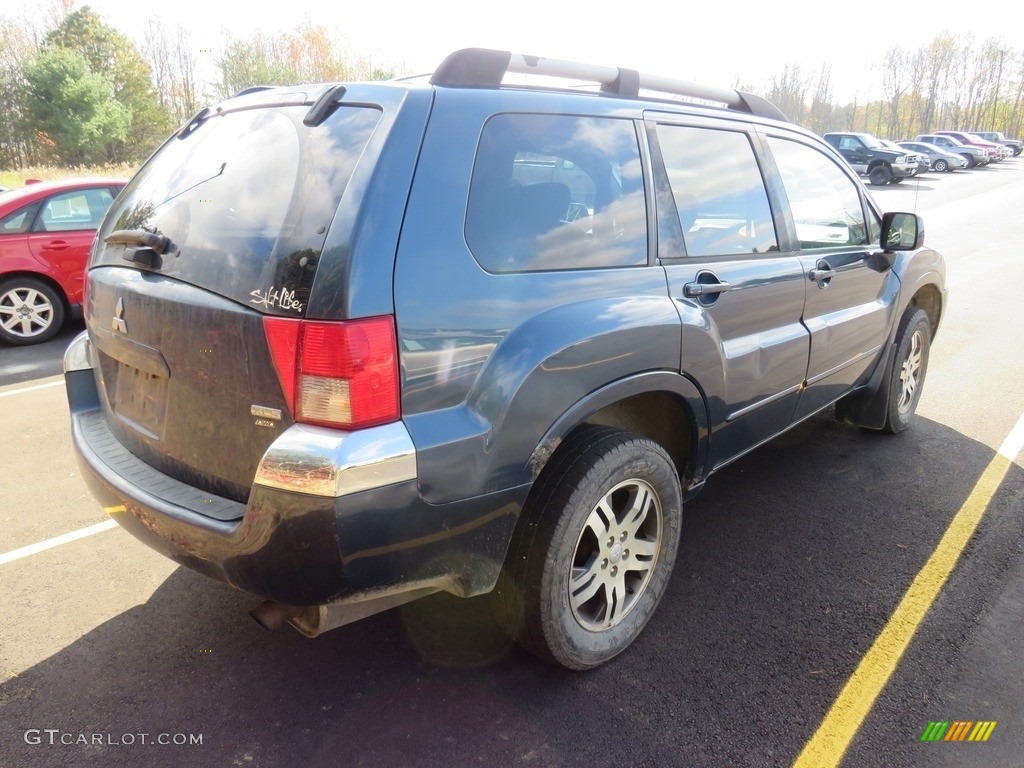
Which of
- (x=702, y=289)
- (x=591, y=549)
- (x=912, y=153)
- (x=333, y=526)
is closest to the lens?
(x=333, y=526)

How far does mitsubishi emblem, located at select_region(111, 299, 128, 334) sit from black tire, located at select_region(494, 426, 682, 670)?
1.43 meters

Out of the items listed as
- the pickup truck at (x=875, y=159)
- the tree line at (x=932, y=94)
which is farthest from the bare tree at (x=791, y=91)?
the pickup truck at (x=875, y=159)

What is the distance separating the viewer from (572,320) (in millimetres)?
2281

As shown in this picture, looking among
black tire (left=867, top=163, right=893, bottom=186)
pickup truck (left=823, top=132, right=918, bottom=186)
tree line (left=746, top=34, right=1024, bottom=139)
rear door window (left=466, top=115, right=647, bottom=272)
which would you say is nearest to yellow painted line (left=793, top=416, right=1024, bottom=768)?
rear door window (left=466, top=115, right=647, bottom=272)

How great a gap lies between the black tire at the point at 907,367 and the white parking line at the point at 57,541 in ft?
14.5

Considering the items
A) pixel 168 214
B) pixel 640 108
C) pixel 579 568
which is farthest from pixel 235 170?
pixel 579 568

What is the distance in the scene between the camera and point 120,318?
2.42 metres

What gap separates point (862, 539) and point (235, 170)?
315 cm

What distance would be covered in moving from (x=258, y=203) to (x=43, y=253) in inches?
258

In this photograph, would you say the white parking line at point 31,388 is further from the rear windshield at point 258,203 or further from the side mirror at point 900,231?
the side mirror at point 900,231

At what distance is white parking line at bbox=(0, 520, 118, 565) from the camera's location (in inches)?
129

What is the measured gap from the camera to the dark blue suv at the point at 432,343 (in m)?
1.92

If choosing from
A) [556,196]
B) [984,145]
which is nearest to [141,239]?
[556,196]

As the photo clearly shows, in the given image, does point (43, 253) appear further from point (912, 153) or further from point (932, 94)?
point (932, 94)
